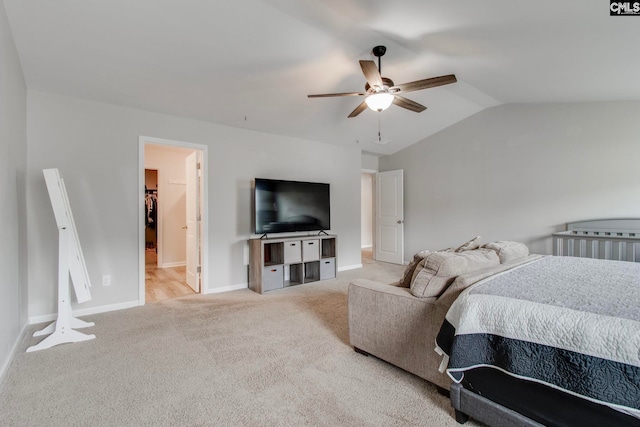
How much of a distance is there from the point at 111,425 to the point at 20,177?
2411 mm

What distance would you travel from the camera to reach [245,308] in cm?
342

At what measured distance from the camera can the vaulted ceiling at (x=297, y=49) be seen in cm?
215

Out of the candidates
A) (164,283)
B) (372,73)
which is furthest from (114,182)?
(372,73)

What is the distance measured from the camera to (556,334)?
1.23 meters

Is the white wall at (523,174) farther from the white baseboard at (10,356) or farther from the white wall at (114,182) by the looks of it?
the white baseboard at (10,356)

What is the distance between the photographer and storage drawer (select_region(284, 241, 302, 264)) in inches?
167

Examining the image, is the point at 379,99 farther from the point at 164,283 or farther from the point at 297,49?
the point at 164,283

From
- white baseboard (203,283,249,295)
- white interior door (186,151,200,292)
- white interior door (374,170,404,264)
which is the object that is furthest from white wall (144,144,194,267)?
white interior door (374,170,404,264)

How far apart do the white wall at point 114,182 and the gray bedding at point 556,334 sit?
129 inches

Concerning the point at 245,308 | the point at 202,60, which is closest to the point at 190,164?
the point at 202,60

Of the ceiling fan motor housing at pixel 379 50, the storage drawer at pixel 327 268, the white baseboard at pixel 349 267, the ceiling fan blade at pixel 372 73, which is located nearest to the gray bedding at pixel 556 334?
the ceiling fan blade at pixel 372 73

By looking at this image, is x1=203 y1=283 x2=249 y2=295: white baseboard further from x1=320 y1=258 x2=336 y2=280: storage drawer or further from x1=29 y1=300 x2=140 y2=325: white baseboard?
x1=320 y1=258 x2=336 y2=280: storage drawer

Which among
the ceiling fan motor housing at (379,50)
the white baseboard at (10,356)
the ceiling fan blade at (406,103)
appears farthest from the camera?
the ceiling fan blade at (406,103)

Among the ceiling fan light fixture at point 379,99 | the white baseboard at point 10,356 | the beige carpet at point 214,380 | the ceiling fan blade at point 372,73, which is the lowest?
the beige carpet at point 214,380
